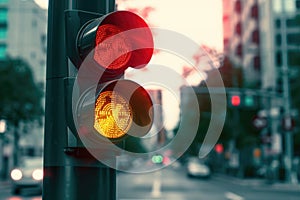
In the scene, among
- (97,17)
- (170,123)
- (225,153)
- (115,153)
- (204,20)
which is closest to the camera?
(115,153)

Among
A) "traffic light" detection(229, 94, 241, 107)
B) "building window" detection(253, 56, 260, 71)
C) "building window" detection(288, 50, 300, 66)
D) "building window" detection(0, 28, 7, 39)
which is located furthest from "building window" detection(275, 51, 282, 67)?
"building window" detection(0, 28, 7, 39)

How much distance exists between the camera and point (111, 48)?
2.15 metres

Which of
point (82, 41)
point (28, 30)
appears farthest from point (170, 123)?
point (28, 30)

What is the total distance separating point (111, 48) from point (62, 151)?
1.58 feet

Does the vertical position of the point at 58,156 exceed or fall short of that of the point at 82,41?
it falls short

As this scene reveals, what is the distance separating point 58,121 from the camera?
217 cm

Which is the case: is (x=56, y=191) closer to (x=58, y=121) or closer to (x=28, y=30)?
(x=58, y=121)

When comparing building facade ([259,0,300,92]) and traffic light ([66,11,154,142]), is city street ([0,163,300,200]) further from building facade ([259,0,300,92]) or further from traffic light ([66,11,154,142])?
building facade ([259,0,300,92])

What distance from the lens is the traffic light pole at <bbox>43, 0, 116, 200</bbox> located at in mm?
2119

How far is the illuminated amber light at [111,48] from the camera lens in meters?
2.11

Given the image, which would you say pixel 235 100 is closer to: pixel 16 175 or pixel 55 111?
pixel 16 175

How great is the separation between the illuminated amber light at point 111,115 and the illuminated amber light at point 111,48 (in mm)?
150

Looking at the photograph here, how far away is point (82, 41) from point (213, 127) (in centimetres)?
65

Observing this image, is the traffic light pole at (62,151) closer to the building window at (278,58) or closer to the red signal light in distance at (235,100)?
the red signal light in distance at (235,100)
